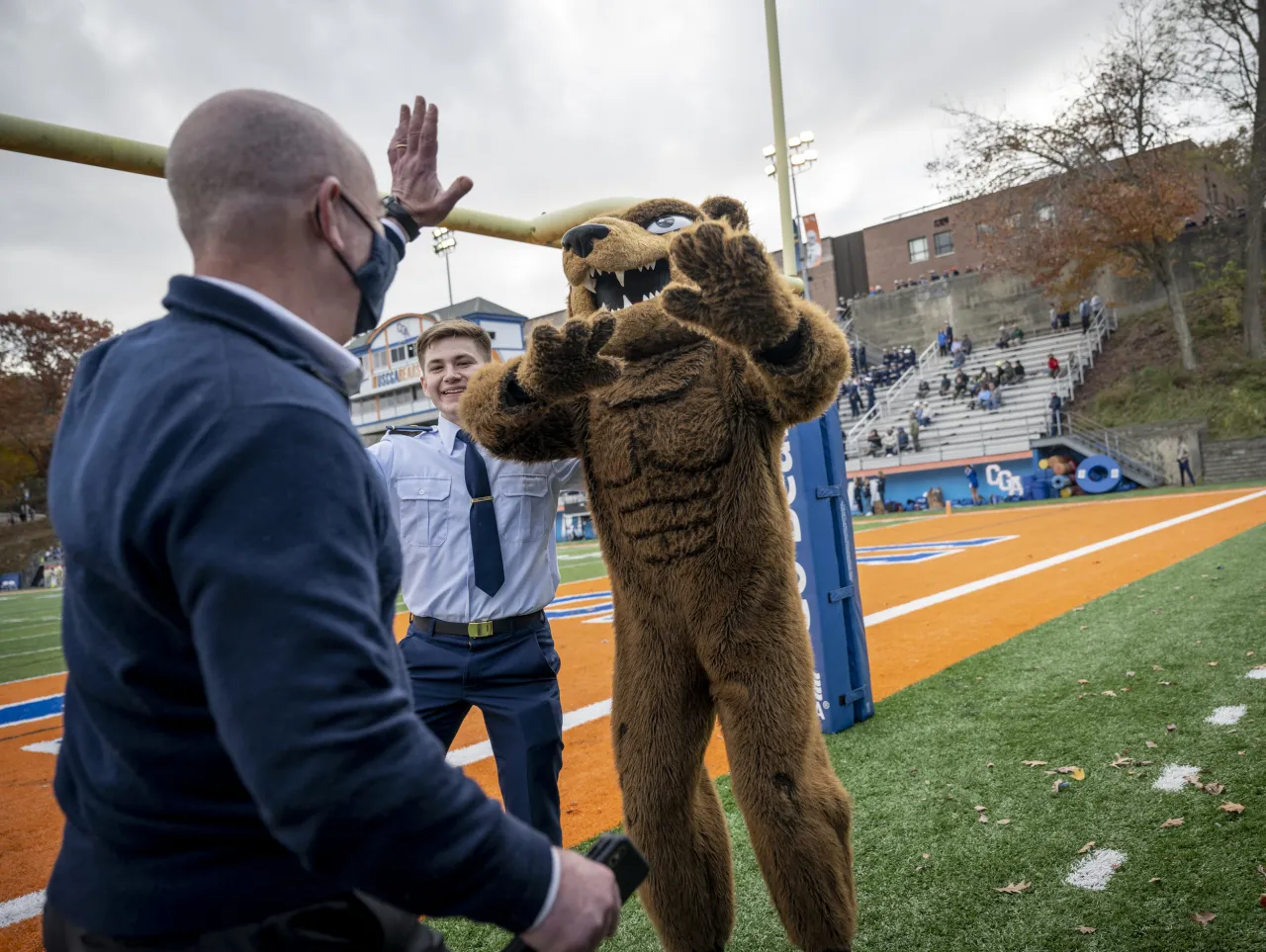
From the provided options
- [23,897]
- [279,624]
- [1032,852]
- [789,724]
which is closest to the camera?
[279,624]

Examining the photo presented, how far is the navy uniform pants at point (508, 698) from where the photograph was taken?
9.40ft

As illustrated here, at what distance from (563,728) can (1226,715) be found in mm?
3443

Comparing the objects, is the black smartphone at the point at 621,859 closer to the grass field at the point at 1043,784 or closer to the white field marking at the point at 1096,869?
the grass field at the point at 1043,784

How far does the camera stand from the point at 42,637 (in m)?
16.5

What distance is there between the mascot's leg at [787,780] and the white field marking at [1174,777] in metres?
1.96

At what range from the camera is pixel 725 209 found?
277 cm

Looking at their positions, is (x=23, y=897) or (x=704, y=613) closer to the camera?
(x=704, y=613)

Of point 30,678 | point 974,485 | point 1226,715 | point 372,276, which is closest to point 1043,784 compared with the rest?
point 1226,715

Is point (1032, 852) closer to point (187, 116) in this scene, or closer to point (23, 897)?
point (187, 116)

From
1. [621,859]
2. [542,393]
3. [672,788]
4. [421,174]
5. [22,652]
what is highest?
[421,174]

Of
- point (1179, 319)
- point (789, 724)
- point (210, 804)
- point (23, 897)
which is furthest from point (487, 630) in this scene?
point (1179, 319)

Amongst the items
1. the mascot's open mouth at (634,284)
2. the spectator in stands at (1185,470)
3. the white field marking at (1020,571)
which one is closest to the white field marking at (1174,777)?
the mascot's open mouth at (634,284)

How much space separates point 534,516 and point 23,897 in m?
2.98

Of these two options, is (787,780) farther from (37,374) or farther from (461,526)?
(37,374)
